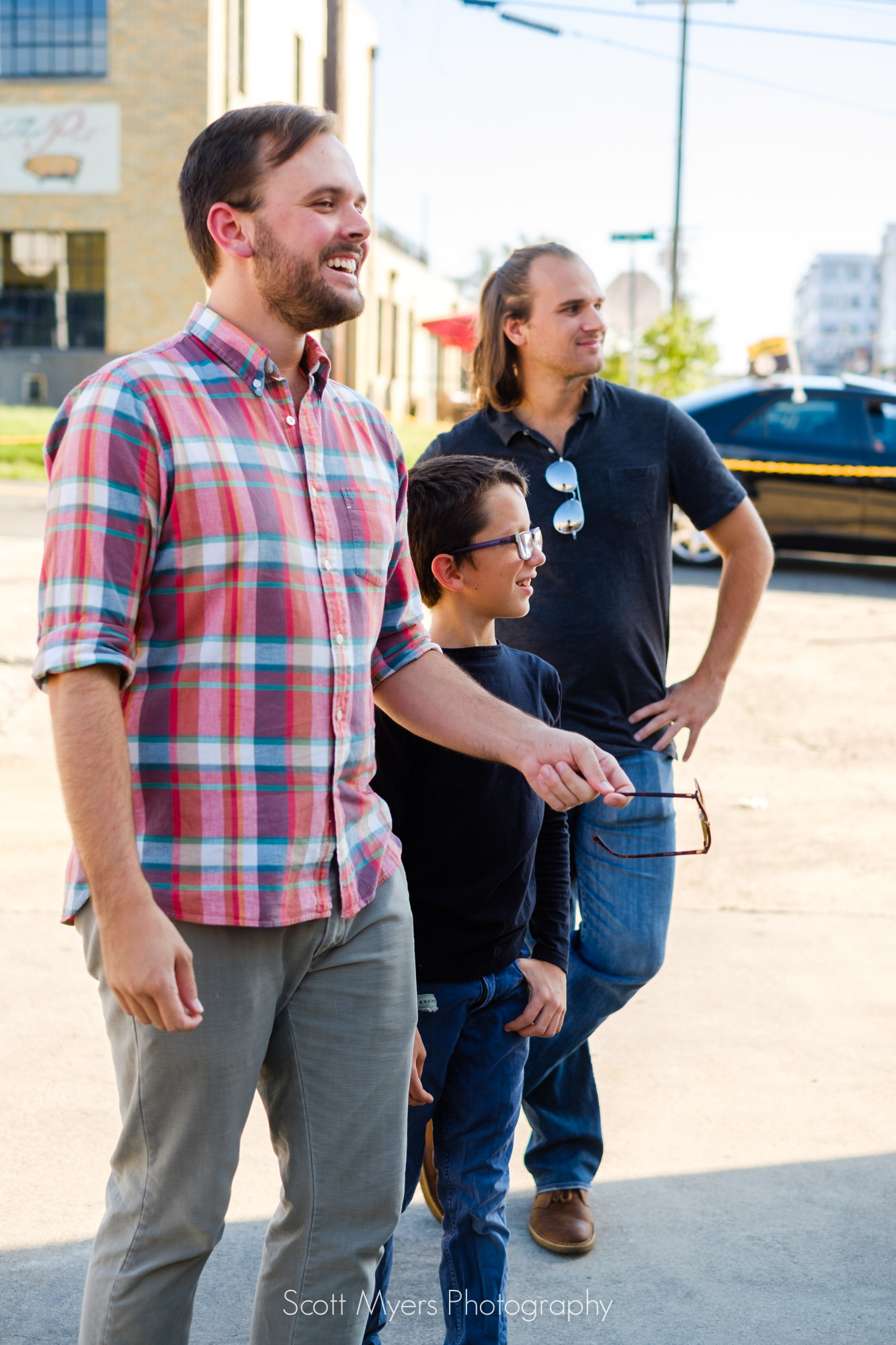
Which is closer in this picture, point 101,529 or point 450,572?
point 101,529

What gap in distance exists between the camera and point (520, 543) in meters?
2.55

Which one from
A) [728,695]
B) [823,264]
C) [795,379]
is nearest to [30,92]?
[795,379]

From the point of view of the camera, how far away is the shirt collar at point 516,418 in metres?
3.28

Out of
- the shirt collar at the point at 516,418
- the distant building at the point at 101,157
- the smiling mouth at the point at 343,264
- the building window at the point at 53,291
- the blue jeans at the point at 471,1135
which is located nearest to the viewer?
the smiling mouth at the point at 343,264

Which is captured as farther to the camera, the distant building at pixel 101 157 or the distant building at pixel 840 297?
the distant building at pixel 840 297

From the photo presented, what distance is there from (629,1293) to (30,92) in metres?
30.5

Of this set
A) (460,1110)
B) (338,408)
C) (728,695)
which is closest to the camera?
(338,408)

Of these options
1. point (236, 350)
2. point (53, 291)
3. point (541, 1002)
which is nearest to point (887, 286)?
point (53, 291)

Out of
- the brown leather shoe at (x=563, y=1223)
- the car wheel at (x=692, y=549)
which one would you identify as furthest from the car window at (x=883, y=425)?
the brown leather shoe at (x=563, y=1223)

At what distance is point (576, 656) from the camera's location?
317cm

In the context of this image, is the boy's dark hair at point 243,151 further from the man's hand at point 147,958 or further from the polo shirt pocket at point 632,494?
the polo shirt pocket at point 632,494

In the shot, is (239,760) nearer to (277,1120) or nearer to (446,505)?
(277,1120)

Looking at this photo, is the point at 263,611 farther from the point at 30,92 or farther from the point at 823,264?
the point at 823,264

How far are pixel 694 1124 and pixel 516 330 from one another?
82.7 inches
